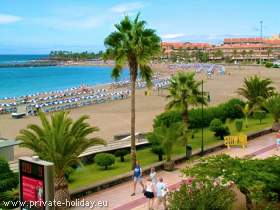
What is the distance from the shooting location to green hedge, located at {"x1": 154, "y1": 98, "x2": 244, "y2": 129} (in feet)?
96.5

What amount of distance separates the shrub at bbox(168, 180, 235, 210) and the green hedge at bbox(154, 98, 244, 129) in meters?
14.8

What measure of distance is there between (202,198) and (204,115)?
19476 mm

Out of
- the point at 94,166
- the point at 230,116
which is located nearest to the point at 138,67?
the point at 94,166

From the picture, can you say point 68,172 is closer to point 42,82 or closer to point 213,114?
point 213,114

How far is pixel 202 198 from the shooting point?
40.2 ft

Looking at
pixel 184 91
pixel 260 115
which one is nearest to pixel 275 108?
pixel 260 115

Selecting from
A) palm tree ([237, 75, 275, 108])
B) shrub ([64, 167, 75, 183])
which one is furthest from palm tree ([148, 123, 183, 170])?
palm tree ([237, 75, 275, 108])

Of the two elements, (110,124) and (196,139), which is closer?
(196,139)

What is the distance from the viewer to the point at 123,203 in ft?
50.8

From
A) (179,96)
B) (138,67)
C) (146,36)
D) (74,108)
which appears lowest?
(74,108)

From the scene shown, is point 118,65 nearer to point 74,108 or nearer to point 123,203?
point 123,203

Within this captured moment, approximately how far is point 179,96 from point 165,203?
13.6 meters

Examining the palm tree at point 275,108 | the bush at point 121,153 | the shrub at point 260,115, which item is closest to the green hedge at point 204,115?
the shrub at point 260,115

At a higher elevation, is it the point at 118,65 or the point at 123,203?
the point at 118,65
